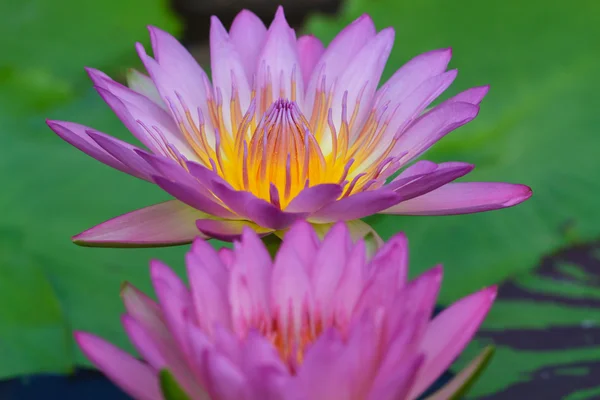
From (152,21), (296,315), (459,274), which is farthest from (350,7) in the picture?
(296,315)

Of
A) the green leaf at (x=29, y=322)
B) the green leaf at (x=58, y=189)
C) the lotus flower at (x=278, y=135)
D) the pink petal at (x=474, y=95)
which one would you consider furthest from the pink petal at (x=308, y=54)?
the green leaf at (x=29, y=322)

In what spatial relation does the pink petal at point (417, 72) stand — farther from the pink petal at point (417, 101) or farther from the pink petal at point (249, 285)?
the pink petal at point (249, 285)

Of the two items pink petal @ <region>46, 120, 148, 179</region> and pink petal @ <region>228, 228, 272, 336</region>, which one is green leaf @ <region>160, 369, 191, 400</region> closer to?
pink petal @ <region>228, 228, 272, 336</region>

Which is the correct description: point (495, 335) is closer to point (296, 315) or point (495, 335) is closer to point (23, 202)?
point (296, 315)

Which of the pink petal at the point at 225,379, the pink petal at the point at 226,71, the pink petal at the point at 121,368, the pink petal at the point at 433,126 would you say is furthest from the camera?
the pink petal at the point at 226,71

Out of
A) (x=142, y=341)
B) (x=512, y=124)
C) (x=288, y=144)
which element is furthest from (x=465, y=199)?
(x=512, y=124)

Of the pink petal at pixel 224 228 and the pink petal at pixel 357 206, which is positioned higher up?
the pink petal at pixel 224 228
